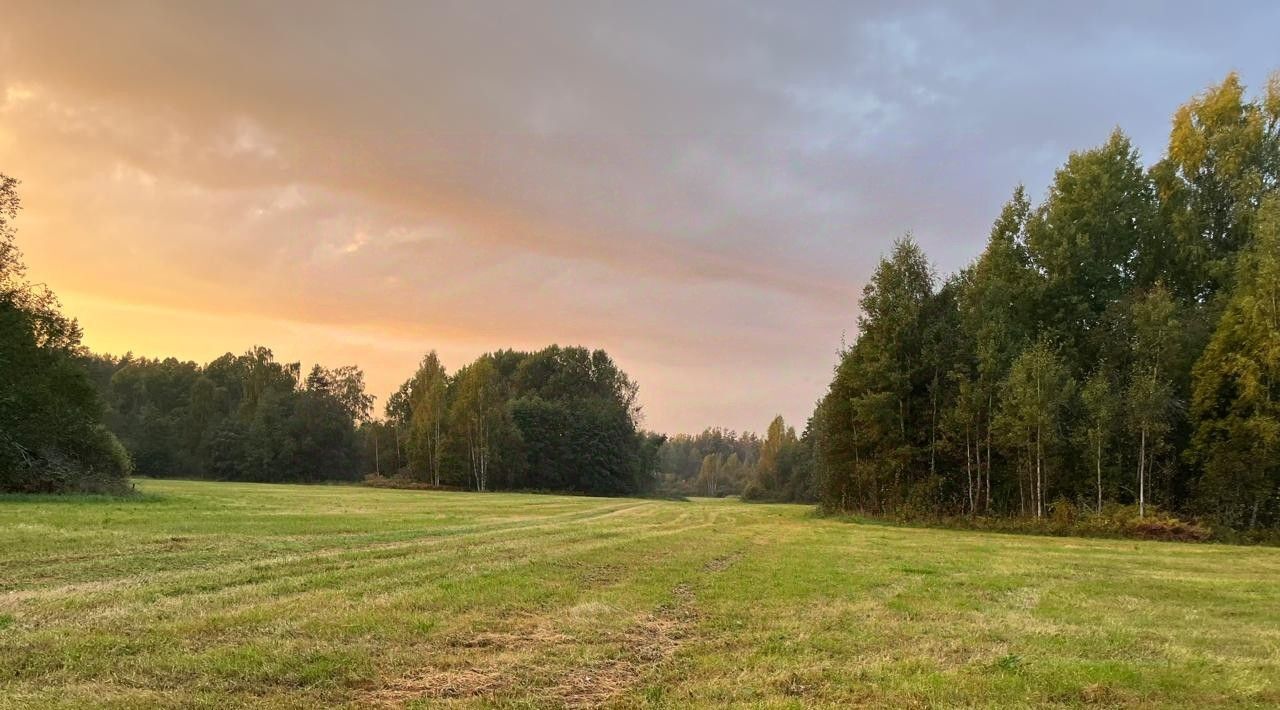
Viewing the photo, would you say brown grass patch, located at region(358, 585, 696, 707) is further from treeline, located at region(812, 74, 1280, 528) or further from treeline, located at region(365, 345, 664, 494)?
treeline, located at region(365, 345, 664, 494)

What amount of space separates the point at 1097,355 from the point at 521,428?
235ft

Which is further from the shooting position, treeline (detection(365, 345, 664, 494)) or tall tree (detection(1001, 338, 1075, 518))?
treeline (detection(365, 345, 664, 494))

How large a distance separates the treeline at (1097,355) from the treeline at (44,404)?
40850 millimetres

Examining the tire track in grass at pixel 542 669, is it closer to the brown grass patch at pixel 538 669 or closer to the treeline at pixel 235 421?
the brown grass patch at pixel 538 669

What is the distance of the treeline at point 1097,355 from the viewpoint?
31531mm

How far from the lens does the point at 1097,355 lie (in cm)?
3822

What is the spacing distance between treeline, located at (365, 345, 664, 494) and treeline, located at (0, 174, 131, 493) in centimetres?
5148

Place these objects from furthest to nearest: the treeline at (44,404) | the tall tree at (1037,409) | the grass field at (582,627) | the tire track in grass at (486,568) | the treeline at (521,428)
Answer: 1. the treeline at (521,428)
2. the tall tree at (1037,409)
3. the treeline at (44,404)
4. the grass field at (582,627)
5. the tire track in grass at (486,568)

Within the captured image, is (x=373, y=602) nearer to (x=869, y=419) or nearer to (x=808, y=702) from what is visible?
(x=808, y=702)

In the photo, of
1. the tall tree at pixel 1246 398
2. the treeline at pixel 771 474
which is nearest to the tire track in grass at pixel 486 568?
the tall tree at pixel 1246 398

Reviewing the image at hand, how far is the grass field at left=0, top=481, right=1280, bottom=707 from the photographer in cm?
627

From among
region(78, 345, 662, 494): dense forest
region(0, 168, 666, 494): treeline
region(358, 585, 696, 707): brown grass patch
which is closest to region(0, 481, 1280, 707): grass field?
region(358, 585, 696, 707): brown grass patch

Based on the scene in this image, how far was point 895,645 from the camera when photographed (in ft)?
27.8

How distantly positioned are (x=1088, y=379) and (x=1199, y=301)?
9679 millimetres
